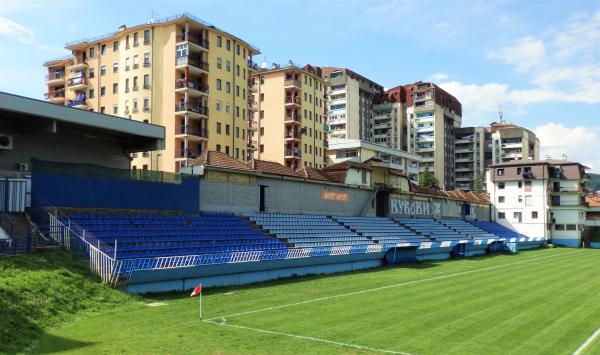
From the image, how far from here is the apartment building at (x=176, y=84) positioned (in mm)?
62375

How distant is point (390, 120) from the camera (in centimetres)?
14012

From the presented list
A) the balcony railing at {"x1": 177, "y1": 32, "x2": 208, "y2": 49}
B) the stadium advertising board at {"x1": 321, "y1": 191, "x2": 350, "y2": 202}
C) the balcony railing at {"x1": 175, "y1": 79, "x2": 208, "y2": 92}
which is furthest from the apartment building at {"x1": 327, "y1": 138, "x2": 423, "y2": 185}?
the stadium advertising board at {"x1": 321, "y1": 191, "x2": 350, "y2": 202}

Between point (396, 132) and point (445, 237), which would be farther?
point (396, 132)

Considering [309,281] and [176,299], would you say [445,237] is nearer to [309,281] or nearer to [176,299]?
[309,281]

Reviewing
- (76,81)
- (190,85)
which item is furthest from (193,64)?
(76,81)

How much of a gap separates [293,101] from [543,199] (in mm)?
40989

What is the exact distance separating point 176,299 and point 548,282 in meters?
21.8

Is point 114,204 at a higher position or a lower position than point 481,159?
lower

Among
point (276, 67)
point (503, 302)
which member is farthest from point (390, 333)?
point (276, 67)

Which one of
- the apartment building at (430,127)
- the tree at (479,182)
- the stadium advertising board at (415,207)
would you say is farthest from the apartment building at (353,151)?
the tree at (479,182)

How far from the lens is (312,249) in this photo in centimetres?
3266

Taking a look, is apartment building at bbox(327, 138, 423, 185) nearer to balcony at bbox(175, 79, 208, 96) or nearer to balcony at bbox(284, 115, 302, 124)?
balcony at bbox(284, 115, 302, 124)

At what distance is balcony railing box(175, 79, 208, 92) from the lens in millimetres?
62000

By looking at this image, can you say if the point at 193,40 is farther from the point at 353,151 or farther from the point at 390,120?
the point at 390,120
